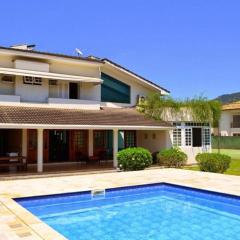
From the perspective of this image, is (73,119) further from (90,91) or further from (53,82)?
(90,91)

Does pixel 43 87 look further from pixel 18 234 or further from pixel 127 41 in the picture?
pixel 18 234

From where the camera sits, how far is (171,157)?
2747cm

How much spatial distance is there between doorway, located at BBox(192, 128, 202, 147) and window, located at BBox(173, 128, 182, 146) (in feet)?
4.04

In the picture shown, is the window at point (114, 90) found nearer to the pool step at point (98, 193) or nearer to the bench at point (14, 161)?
the bench at point (14, 161)

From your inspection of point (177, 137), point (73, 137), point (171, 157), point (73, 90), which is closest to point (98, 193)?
point (171, 157)

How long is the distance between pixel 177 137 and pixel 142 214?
16.9m

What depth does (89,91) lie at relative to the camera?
30375 mm

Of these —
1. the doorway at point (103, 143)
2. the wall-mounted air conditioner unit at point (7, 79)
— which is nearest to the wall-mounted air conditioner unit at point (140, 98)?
the doorway at point (103, 143)

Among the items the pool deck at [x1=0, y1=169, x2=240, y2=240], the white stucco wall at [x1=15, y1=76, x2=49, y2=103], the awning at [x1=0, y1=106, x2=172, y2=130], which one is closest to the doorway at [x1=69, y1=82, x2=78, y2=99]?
the awning at [x1=0, y1=106, x2=172, y2=130]

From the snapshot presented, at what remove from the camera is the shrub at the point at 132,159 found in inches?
946

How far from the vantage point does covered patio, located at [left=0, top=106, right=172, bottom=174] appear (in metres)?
23.1

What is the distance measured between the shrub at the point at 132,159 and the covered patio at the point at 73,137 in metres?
1.14

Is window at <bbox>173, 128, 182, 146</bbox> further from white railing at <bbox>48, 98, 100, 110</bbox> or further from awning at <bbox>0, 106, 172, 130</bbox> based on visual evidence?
white railing at <bbox>48, 98, 100, 110</bbox>

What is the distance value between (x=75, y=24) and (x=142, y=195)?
13933 mm
